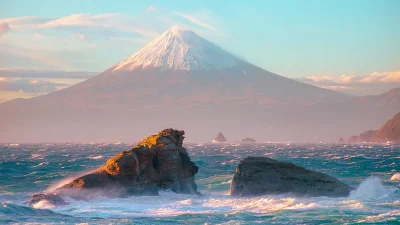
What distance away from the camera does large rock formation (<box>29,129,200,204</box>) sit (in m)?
41.3

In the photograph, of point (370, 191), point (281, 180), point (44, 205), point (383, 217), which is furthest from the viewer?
point (370, 191)

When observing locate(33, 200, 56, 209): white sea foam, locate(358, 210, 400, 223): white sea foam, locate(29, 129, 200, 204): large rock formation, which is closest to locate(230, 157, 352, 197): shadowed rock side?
locate(29, 129, 200, 204): large rock formation

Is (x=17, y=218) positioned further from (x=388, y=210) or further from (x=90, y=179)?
(x=388, y=210)

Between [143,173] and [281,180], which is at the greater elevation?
[143,173]

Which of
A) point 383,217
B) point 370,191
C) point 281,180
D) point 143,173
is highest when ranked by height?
point 143,173

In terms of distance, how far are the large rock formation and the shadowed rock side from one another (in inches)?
162

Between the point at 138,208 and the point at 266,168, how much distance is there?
942 centimetres

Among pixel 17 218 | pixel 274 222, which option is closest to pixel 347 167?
pixel 274 222

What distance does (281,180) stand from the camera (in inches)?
1705

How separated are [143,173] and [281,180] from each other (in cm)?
895

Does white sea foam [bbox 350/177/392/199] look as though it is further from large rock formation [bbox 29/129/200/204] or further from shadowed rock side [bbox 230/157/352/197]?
large rock formation [bbox 29/129/200/204]

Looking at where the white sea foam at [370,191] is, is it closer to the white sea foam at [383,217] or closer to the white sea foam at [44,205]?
the white sea foam at [383,217]

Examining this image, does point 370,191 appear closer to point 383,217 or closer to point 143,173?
point 383,217

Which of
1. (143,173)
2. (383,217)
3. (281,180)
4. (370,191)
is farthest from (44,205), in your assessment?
(370,191)
